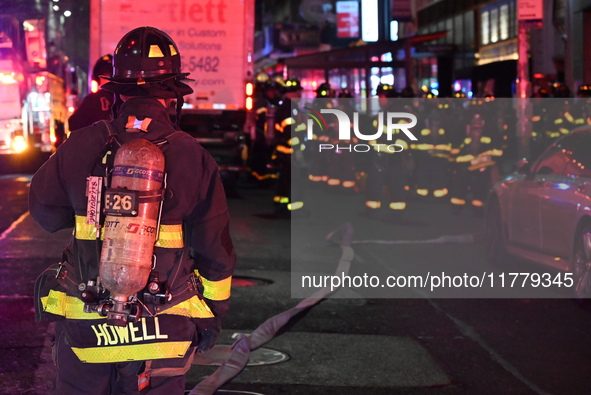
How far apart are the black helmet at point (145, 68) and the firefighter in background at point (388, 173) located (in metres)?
11.9

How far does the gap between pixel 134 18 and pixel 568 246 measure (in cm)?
1134

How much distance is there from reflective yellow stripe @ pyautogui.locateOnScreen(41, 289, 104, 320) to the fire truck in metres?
21.7

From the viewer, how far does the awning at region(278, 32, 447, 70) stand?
2673 centimetres

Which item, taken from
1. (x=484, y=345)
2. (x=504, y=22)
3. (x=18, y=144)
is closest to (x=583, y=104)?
(x=484, y=345)

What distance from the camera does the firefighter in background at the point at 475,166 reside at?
18.2 metres

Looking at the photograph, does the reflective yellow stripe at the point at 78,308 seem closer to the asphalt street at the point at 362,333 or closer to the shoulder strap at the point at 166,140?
the shoulder strap at the point at 166,140

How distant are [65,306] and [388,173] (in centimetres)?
1312

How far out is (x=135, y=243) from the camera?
3.27m

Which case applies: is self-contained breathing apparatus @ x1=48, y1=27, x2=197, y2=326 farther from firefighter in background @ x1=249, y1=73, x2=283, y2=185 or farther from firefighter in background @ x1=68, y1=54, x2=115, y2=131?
firefighter in background @ x1=249, y1=73, x2=283, y2=185

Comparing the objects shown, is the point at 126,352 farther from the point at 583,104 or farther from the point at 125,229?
the point at 583,104

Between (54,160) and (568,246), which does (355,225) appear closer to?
(568,246)

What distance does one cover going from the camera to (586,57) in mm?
26141

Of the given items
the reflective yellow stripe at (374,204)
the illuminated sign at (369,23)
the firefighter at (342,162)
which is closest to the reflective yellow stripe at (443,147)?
the firefighter at (342,162)

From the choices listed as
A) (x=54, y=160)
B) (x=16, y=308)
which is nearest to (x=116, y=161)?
(x=54, y=160)
